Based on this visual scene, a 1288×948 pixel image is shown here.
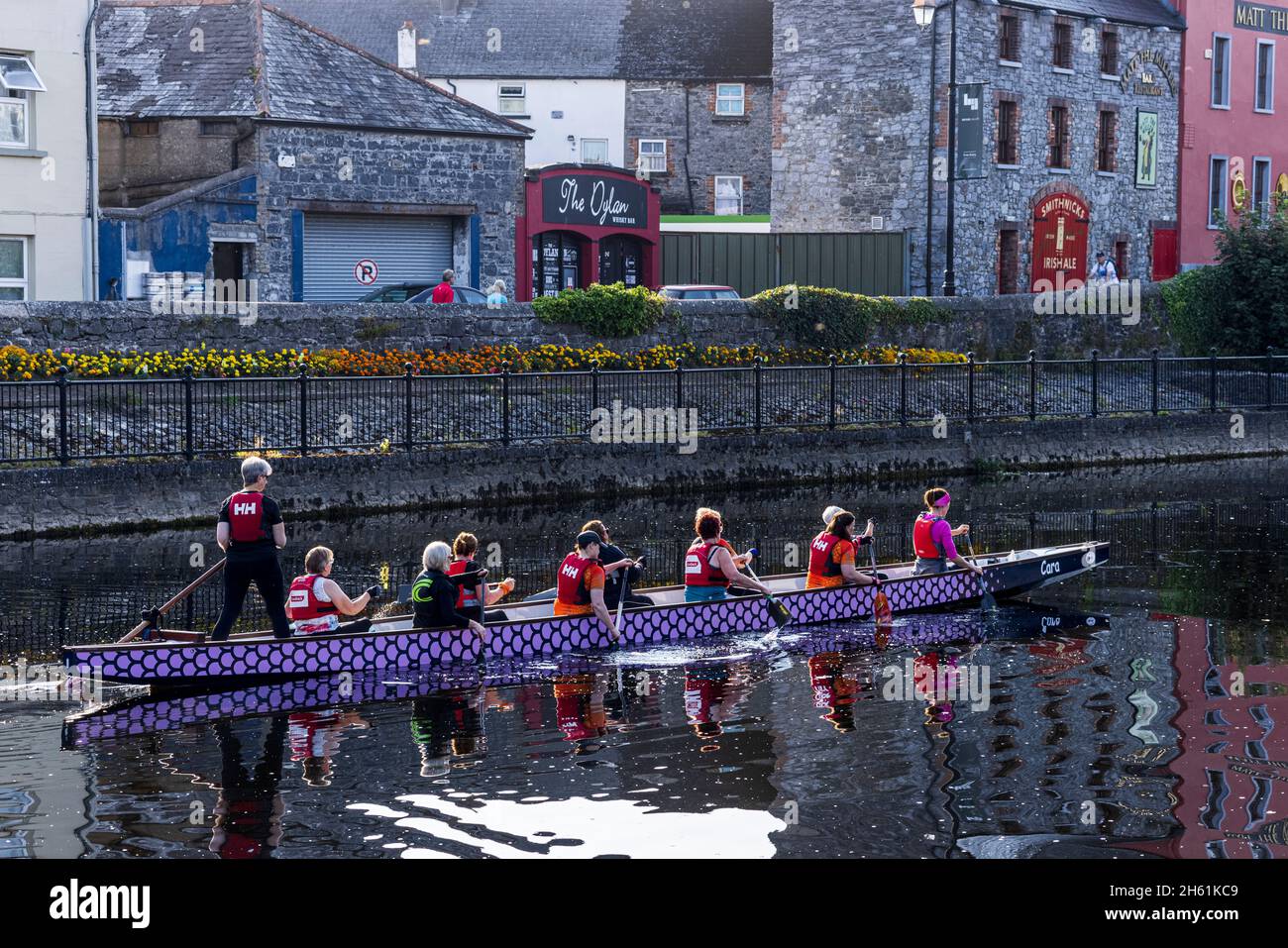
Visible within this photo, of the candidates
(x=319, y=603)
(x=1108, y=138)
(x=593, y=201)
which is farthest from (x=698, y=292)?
(x=319, y=603)

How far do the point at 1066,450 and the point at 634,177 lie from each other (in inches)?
647

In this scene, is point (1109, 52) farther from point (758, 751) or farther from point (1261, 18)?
point (758, 751)

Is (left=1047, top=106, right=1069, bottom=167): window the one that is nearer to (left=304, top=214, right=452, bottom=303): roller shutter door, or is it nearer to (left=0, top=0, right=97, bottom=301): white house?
(left=304, top=214, right=452, bottom=303): roller shutter door

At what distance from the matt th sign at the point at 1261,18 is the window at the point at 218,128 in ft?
97.9

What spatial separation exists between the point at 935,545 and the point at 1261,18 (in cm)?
3893

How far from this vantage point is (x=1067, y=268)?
1875 inches

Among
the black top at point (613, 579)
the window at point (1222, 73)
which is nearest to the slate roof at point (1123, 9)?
the window at point (1222, 73)

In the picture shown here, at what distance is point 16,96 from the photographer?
30.3 metres

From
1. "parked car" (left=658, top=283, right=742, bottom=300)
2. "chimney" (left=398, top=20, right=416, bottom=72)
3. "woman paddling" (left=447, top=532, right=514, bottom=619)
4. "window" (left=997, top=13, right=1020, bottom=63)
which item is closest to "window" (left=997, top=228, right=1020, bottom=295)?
"window" (left=997, top=13, right=1020, bottom=63)

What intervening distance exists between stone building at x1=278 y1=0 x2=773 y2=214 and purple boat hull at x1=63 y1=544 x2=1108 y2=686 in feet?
122

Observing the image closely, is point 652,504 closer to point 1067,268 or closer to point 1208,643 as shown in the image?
point 1208,643

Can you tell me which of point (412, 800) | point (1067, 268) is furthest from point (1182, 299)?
point (412, 800)

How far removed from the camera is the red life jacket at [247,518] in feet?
48.1

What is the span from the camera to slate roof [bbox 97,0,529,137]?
3653 cm
